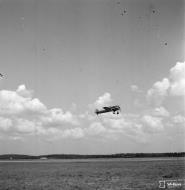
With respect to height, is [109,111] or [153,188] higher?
[109,111]

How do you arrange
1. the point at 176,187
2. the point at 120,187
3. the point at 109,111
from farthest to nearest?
the point at 109,111 → the point at 120,187 → the point at 176,187

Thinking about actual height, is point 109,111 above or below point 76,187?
above

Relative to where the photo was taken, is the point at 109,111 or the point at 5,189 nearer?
the point at 5,189

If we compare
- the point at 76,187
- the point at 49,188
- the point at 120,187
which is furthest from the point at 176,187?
the point at 49,188

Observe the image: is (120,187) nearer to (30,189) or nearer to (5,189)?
(30,189)

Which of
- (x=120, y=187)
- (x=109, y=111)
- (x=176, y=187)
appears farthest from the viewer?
(x=109, y=111)

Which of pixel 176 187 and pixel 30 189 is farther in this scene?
pixel 30 189

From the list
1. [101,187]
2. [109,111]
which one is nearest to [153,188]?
[101,187]

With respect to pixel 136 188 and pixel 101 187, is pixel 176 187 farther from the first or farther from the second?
pixel 101 187
